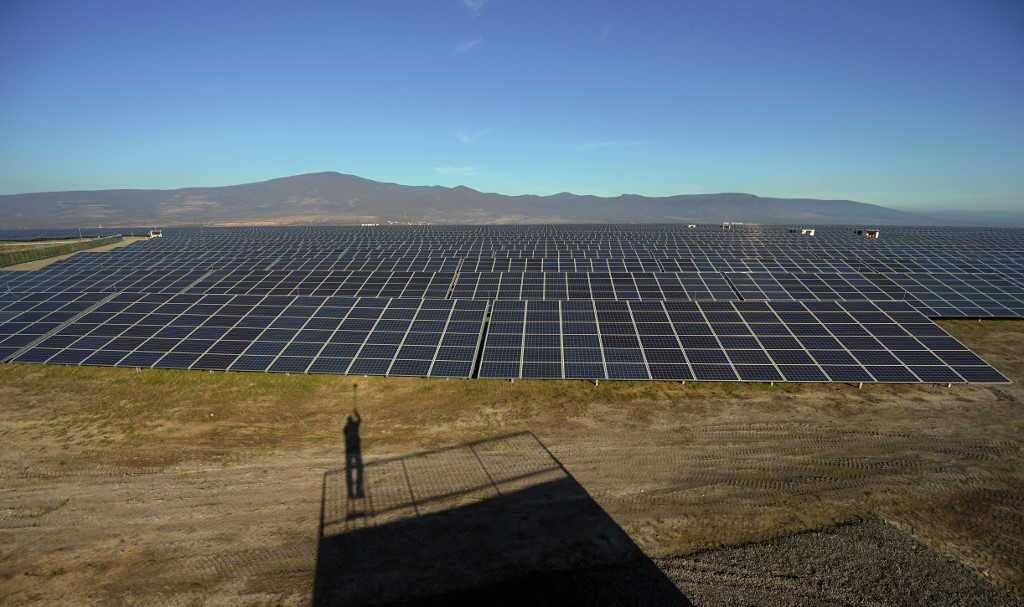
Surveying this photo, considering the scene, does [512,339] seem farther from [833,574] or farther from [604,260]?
[604,260]

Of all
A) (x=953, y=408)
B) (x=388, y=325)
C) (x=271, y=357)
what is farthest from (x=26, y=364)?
(x=953, y=408)

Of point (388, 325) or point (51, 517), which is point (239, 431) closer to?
point (51, 517)

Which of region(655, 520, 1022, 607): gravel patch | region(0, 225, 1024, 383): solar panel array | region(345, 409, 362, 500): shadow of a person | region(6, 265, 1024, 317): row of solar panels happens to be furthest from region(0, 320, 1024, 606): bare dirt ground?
region(6, 265, 1024, 317): row of solar panels

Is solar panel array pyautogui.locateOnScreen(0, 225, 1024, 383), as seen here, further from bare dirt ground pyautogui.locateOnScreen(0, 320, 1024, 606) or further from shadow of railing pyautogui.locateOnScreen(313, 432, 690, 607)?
shadow of railing pyautogui.locateOnScreen(313, 432, 690, 607)

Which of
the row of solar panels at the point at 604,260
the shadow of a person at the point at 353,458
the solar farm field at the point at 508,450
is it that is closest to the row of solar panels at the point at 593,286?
the solar farm field at the point at 508,450

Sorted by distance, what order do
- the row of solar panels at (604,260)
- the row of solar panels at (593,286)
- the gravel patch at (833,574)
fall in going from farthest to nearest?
1. the row of solar panels at (604,260)
2. the row of solar panels at (593,286)
3. the gravel patch at (833,574)

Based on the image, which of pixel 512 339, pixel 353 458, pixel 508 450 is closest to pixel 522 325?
pixel 512 339

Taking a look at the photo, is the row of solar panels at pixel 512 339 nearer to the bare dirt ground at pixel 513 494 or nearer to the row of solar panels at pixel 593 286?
the bare dirt ground at pixel 513 494
